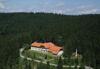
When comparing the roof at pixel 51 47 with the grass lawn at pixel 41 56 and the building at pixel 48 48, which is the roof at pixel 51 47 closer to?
the building at pixel 48 48

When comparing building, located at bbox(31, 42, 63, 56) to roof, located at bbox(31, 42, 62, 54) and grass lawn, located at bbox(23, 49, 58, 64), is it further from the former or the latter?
grass lawn, located at bbox(23, 49, 58, 64)

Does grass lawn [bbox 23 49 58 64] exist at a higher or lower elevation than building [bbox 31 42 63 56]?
lower

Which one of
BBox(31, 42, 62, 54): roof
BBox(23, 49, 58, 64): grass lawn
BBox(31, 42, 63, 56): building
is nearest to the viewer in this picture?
BBox(23, 49, 58, 64): grass lawn

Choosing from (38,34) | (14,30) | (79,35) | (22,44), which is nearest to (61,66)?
(79,35)

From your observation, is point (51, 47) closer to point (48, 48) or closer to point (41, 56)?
point (48, 48)

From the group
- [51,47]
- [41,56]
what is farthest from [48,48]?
[41,56]

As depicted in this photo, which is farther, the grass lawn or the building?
the building

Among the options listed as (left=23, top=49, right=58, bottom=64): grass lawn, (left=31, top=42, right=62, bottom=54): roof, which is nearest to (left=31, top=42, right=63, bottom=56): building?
(left=31, top=42, right=62, bottom=54): roof

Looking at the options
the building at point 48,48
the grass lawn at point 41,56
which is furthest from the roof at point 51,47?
the grass lawn at point 41,56

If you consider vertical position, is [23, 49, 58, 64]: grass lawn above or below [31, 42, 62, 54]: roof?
below

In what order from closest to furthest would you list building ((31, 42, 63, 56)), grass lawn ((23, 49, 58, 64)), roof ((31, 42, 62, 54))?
grass lawn ((23, 49, 58, 64)) → building ((31, 42, 63, 56)) → roof ((31, 42, 62, 54))

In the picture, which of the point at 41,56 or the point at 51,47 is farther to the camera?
the point at 51,47
